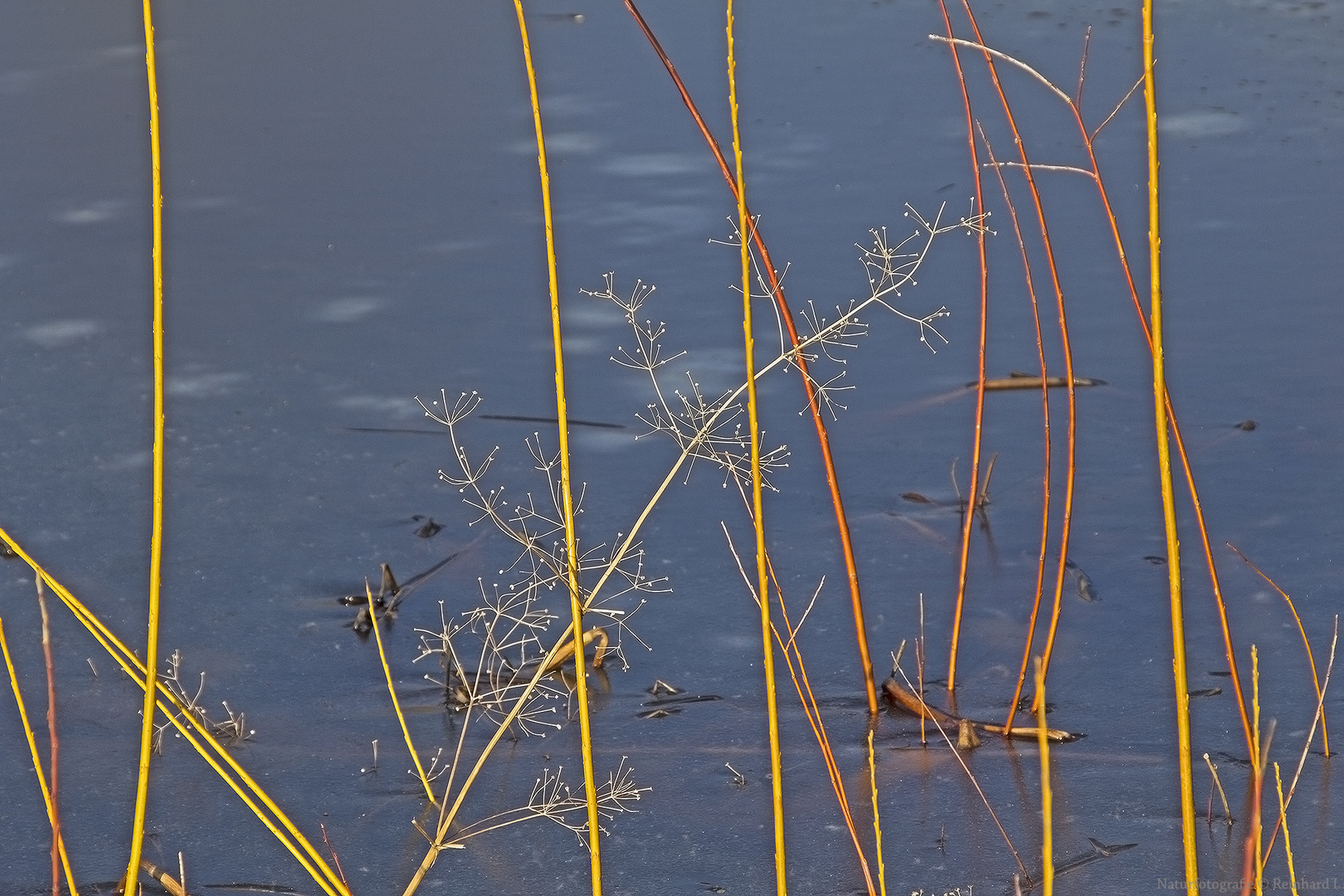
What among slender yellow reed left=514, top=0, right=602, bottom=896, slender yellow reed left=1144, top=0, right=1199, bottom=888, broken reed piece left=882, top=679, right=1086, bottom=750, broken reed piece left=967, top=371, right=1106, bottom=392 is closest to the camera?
slender yellow reed left=1144, top=0, right=1199, bottom=888

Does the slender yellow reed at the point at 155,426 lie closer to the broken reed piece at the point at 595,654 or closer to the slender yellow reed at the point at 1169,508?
the slender yellow reed at the point at 1169,508

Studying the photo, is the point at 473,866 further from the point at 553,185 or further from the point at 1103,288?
the point at 553,185

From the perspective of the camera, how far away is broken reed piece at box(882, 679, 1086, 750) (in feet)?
5.55

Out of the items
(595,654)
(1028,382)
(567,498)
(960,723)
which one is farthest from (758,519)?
(1028,382)

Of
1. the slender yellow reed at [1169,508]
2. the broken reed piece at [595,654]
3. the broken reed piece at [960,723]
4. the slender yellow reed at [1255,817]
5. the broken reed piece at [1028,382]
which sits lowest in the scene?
the broken reed piece at [960,723]

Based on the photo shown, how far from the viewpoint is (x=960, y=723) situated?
1704 mm

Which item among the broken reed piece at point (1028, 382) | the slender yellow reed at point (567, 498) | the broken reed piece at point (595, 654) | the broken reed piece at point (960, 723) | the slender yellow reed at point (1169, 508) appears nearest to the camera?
the slender yellow reed at point (1169, 508)

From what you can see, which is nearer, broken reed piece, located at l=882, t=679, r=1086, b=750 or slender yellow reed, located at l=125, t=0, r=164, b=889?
slender yellow reed, located at l=125, t=0, r=164, b=889

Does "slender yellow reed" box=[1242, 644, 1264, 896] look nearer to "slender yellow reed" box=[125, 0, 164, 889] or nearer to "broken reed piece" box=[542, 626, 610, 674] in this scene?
"slender yellow reed" box=[125, 0, 164, 889]

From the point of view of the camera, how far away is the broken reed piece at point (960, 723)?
5.55ft

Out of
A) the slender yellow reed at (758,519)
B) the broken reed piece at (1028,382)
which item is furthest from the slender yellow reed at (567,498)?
the broken reed piece at (1028,382)

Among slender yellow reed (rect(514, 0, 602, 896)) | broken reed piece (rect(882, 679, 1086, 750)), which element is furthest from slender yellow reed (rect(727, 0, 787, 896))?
broken reed piece (rect(882, 679, 1086, 750))

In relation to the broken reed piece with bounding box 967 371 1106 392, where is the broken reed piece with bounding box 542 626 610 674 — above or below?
below

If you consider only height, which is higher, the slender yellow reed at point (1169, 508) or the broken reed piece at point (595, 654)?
the slender yellow reed at point (1169, 508)
